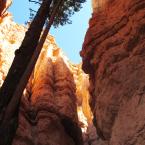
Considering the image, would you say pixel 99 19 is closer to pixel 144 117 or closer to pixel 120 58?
pixel 120 58

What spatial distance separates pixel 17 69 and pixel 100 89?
6.15m

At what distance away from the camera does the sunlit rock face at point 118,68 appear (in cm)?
1414

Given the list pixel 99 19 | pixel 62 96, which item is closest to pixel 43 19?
pixel 99 19

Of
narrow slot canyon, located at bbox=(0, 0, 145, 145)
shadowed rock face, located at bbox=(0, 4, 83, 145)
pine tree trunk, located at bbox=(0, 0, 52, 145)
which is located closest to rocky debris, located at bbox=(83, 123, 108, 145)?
narrow slot canyon, located at bbox=(0, 0, 145, 145)

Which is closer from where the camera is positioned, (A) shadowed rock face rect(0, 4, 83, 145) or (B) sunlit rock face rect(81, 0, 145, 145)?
(B) sunlit rock face rect(81, 0, 145, 145)

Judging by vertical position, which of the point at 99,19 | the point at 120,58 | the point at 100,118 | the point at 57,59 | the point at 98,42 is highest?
the point at 57,59

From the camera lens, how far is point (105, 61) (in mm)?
17688

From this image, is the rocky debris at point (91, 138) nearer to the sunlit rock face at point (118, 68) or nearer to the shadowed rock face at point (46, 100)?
the shadowed rock face at point (46, 100)

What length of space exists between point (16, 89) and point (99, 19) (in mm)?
9770

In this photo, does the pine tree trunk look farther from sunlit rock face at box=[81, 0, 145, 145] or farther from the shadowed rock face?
the shadowed rock face

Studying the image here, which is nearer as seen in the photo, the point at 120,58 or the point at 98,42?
the point at 120,58

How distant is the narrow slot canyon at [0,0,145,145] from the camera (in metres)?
14.8

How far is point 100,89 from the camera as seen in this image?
58.6 feet

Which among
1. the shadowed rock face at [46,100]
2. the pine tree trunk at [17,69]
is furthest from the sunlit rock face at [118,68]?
the shadowed rock face at [46,100]
